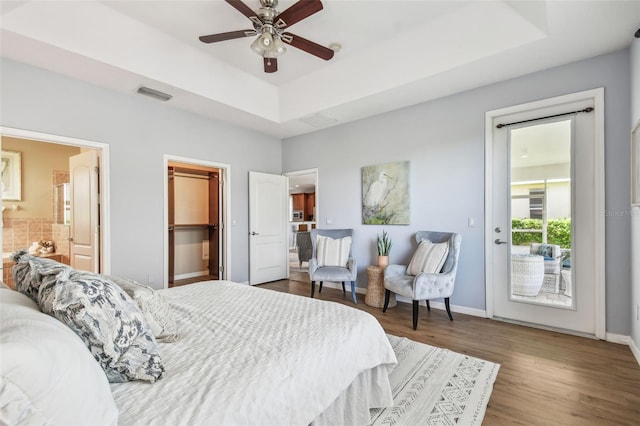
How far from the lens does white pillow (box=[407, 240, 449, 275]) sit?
10.7ft

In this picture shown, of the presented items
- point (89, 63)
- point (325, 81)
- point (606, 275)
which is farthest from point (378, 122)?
point (89, 63)

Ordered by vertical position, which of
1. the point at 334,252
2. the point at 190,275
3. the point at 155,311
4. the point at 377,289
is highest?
the point at 155,311

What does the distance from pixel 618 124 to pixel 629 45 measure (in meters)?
0.67

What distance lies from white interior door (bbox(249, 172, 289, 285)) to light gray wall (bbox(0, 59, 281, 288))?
33 cm

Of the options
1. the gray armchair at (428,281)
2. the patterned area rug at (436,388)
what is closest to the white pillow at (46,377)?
the patterned area rug at (436,388)

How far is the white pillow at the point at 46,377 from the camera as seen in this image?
60 cm

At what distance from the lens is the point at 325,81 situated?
3.90 meters

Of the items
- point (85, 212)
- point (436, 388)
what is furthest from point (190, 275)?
point (436, 388)

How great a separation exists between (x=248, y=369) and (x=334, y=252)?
3173 millimetres

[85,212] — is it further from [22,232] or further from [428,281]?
[428,281]

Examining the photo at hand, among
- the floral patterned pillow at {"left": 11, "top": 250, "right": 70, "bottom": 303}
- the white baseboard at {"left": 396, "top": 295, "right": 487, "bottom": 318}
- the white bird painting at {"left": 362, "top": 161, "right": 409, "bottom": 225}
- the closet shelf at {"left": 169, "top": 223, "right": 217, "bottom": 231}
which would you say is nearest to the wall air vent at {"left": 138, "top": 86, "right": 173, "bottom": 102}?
the closet shelf at {"left": 169, "top": 223, "right": 217, "bottom": 231}

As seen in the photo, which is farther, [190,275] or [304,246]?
[304,246]

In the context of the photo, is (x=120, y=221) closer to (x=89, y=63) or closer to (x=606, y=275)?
(x=89, y=63)

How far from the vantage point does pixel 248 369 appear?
109 centimetres
